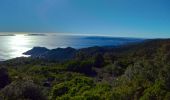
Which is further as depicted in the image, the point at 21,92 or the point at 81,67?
the point at 81,67

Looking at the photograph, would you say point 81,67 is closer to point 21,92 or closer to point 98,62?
point 98,62

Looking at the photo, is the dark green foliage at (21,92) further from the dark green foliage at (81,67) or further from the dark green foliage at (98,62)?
the dark green foliage at (98,62)

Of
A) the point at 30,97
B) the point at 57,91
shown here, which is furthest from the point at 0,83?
the point at 30,97

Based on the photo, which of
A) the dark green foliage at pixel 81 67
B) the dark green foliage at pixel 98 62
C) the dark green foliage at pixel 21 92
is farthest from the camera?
the dark green foliage at pixel 98 62

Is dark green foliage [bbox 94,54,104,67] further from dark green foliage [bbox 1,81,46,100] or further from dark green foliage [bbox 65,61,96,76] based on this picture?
dark green foliage [bbox 1,81,46,100]

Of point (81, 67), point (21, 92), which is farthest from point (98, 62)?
point (21, 92)

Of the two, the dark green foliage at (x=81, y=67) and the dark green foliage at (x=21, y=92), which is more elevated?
the dark green foliage at (x=21, y=92)

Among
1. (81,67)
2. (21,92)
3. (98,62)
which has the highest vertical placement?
(21,92)

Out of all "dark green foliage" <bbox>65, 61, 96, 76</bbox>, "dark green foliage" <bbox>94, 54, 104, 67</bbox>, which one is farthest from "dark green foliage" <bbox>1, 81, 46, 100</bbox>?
"dark green foliage" <bbox>94, 54, 104, 67</bbox>

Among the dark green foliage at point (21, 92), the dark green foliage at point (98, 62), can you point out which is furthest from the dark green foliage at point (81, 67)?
the dark green foliage at point (21, 92)

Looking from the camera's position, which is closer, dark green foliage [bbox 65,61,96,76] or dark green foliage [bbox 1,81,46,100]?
dark green foliage [bbox 1,81,46,100]

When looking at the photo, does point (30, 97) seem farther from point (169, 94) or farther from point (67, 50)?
point (67, 50)

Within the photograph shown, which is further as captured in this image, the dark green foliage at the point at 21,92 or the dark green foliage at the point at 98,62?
the dark green foliage at the point at 98,62

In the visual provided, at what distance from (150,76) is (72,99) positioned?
706 cm
